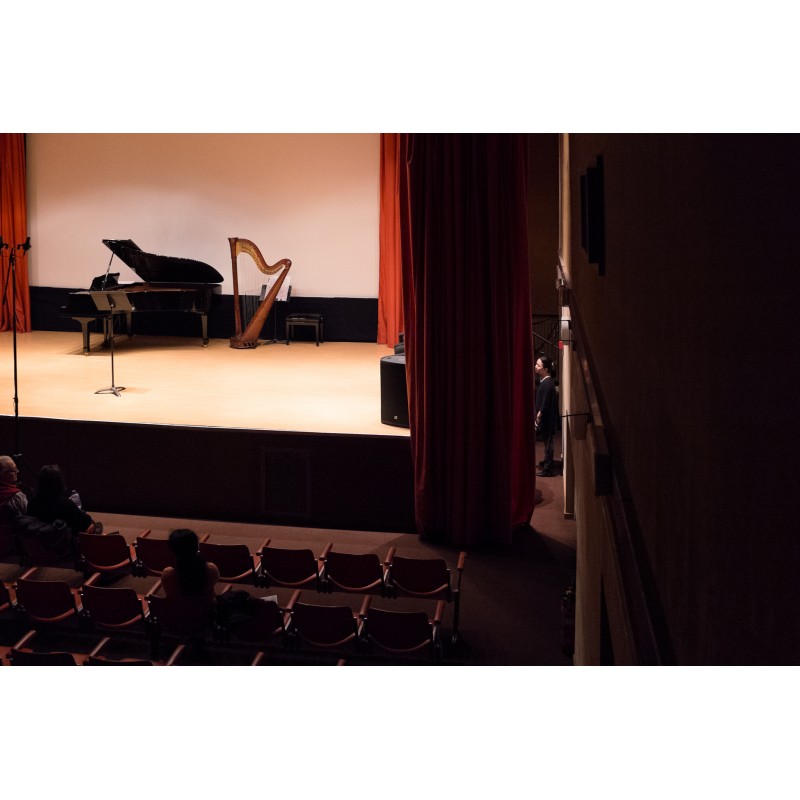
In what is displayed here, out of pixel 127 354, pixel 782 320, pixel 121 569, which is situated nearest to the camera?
pixel 782 320

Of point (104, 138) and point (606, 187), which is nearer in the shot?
point (606, 187)

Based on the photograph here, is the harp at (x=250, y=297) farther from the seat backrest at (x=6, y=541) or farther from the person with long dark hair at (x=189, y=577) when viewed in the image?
the person with long dark hair at (x=189, y=577)

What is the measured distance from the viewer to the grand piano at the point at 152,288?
40.6ft

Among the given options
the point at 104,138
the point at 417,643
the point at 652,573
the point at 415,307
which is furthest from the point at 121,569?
the point at 104,138

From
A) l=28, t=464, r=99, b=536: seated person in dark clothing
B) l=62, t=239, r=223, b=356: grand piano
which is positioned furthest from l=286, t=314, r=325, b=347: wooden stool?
l=28, t=464, r=99, b=536: seated person in dark clothing

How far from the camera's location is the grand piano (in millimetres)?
12367

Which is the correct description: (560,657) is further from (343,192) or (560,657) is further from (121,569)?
(343,192)

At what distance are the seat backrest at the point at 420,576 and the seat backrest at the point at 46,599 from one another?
85.0 inches

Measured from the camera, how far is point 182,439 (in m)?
8.52

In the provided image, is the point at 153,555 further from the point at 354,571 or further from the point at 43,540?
the point at 354,571

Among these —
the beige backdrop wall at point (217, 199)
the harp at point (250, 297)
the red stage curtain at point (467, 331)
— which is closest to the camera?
the red stage curtain at point (467, 331)

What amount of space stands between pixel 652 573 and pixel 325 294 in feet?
40.7

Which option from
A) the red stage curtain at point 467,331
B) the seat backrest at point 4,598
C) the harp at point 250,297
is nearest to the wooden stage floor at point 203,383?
the harp at point 250,297

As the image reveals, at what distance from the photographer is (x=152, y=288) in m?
13.1
